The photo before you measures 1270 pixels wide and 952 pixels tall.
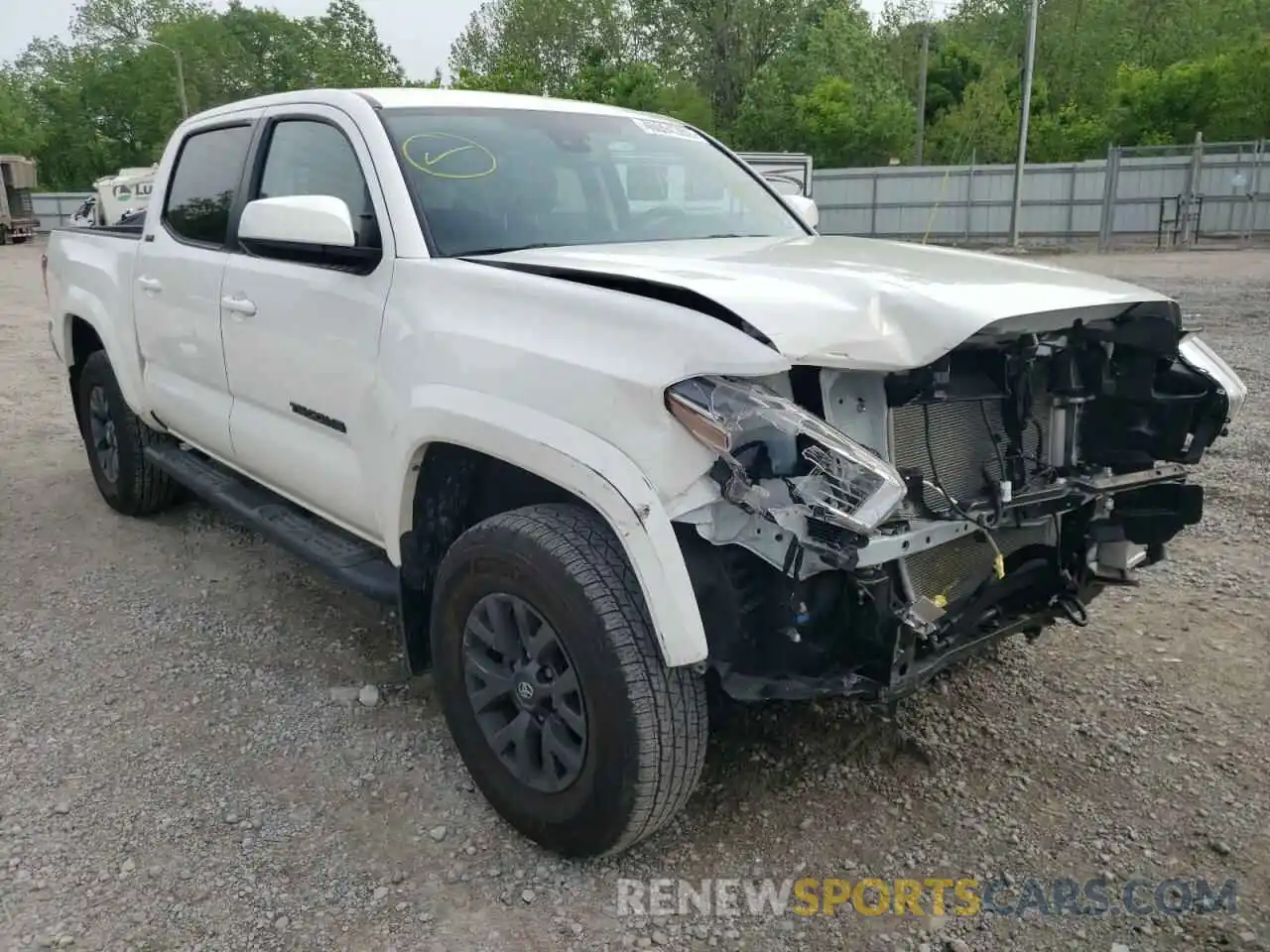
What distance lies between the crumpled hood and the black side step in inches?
43.7

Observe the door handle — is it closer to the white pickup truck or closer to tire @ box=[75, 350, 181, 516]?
the white pickup truck

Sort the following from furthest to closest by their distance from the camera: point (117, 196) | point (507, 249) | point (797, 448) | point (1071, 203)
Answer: point (1071, 203) → point (117, 196) → point (507, 249) → point (797, 448)

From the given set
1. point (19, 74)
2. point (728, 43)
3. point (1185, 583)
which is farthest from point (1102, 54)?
point (19, 74)

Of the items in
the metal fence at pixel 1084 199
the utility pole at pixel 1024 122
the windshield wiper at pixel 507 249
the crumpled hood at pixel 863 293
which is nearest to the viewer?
the crumpled hood at pixel 863 293

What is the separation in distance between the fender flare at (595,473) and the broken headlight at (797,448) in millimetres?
198

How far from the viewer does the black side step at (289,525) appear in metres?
3.35

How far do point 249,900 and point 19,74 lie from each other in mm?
73207

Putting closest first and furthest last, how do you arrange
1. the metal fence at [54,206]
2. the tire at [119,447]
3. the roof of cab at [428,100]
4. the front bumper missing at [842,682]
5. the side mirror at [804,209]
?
1. the front bumper missing at [842,682]
2. the roof of cab at [428,100]
3. the side mirror at [804,209]
4. the tire at [119,447]
5. the metal fence at [54,206]

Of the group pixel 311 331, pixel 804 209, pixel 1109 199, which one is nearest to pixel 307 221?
pixel 311 331

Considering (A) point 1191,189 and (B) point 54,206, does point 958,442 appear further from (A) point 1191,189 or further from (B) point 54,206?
(B) point 54,206

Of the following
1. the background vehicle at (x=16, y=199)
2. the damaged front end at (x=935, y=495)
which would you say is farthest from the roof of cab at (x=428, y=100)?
the background vehicle at (x=16, y=199)

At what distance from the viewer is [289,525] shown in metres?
3.83

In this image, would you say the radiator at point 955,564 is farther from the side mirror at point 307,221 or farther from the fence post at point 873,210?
the fence post at point 873,210

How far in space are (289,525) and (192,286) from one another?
1.07 m
